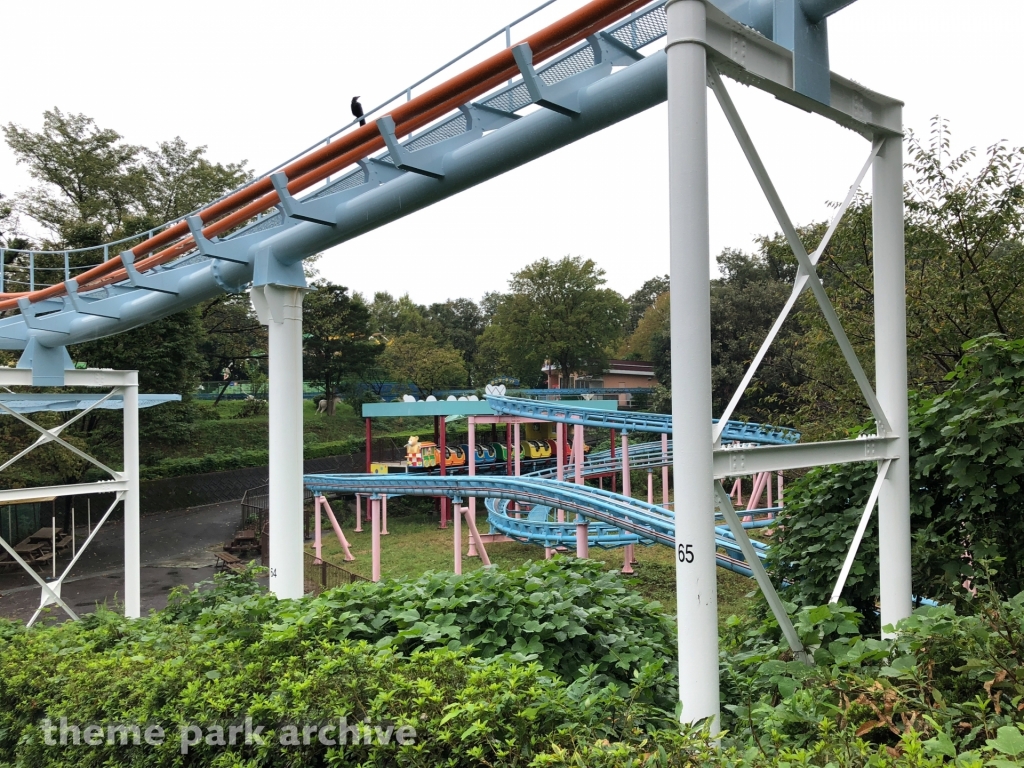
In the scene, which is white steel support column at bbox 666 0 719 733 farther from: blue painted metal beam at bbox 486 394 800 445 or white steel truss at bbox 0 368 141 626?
blue painted metal beam at bbox 486 394 800 445

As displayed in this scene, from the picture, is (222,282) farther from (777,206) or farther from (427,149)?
(777,206)

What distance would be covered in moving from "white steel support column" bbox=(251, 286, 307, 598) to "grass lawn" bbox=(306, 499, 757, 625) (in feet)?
23.3

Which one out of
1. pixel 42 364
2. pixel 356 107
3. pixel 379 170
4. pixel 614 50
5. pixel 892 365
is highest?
pixel 356 107

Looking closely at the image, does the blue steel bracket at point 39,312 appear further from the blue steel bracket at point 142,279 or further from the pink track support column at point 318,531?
the pink track support column at point 318,531

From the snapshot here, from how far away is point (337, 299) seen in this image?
33000 mm

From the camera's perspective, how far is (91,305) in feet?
27.9

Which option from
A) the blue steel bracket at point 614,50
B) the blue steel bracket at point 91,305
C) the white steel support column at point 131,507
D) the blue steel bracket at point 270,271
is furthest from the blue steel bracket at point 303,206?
the white steel support column at point 131,507

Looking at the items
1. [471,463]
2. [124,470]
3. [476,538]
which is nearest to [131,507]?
[124,470]

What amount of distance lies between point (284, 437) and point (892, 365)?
5.03 meters

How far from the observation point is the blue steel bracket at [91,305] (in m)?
8.27

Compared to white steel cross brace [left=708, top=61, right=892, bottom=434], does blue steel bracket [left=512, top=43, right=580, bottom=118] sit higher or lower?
higher

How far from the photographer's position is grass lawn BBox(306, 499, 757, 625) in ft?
47.8

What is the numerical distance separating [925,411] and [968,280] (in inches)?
185

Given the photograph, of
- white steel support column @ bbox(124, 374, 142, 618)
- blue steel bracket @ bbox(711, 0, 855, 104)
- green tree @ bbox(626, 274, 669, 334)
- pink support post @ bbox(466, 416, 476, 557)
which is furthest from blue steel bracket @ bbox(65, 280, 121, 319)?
green tree @ bbox(626, 274, 669, 334)
